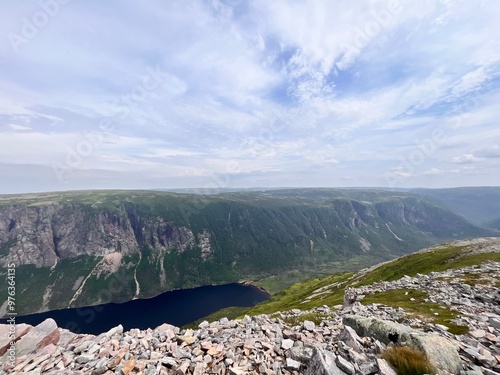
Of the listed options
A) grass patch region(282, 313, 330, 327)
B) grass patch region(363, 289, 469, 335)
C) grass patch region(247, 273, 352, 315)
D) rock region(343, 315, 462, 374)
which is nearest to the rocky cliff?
rock region(343, 315, 462, 374)

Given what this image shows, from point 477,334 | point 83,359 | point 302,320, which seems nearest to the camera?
point 83,359

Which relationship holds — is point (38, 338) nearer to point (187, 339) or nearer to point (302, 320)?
point (187, 339)

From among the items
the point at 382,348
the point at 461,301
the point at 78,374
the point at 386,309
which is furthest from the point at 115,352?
the point at 461,301

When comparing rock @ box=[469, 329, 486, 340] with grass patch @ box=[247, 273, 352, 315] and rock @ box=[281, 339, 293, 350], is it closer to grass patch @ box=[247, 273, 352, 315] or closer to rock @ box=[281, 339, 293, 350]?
rock @ box=[281, 339, 293, 350]

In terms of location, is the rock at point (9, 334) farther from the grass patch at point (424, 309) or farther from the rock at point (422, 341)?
the grass patch at point (424, 309)

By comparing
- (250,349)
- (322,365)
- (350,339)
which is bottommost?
(250,349)

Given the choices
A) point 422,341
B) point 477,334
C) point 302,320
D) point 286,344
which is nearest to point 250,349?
point 286,344
